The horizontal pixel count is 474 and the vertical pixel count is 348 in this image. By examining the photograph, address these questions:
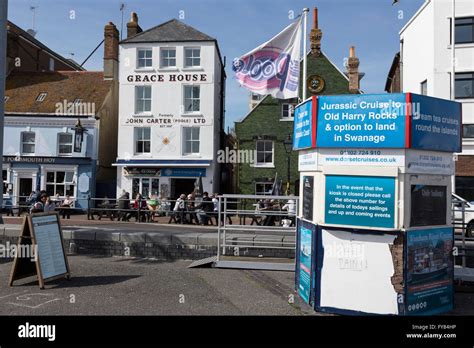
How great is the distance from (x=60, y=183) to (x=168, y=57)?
11194 millimetres

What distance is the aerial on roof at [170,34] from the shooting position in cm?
2947

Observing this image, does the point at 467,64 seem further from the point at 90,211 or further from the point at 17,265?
Answer: the point at 17,265

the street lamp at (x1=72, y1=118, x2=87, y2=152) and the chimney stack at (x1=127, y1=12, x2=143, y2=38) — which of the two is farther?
the chimney stack at (x1=127, y1=12, x2=143, y2=38)

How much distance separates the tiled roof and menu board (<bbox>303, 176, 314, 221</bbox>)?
24660mm

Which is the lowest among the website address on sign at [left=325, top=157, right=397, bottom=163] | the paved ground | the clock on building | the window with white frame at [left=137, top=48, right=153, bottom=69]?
the paved ground

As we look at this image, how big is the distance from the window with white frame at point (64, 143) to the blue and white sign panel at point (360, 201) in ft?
84.7

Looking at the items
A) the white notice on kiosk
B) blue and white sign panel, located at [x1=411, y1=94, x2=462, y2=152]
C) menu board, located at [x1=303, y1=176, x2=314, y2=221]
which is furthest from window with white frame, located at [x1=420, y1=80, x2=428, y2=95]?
the white notice on kiosk

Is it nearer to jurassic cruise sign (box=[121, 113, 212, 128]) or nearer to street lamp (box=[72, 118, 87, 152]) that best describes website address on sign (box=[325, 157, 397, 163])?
jurassic cruise sign (box=[121, 113, 212, 128])

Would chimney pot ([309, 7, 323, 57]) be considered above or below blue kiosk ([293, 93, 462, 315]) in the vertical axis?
above

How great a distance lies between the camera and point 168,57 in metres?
29.8

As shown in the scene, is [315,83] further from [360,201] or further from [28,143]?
[360,201]

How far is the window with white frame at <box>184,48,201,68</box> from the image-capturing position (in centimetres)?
2952
